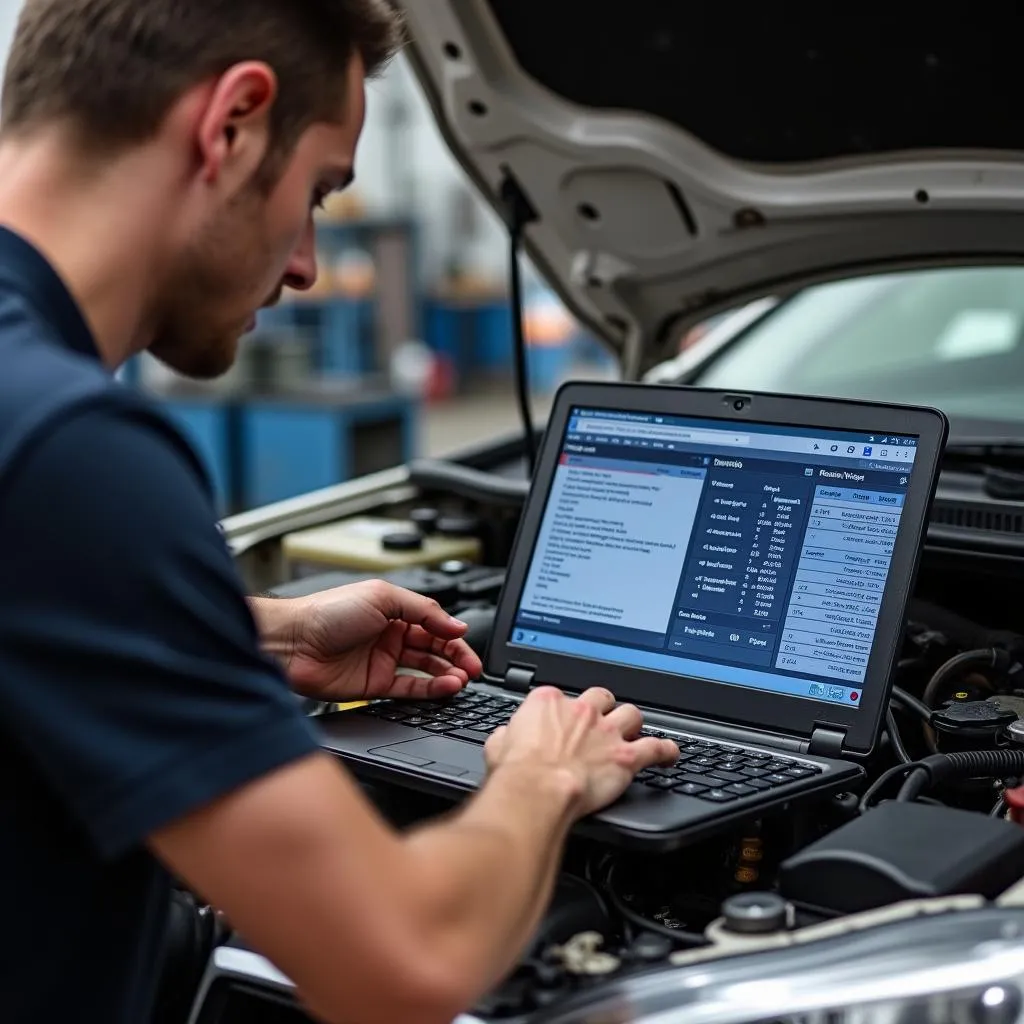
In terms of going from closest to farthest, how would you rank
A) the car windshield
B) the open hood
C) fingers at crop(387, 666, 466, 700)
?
fingers at crop(387, 666, 466, 700)
the open hood
the car windshield

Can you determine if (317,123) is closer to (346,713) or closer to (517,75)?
(346,713)

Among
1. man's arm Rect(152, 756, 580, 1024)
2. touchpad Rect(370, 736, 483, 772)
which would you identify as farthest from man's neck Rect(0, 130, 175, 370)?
touchpad Rect(370, 736, 483, 772)

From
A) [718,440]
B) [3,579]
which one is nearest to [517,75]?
[718,440]

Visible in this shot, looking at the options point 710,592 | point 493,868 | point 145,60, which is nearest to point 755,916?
point 493,868

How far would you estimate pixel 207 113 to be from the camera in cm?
89

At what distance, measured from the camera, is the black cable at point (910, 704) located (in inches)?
52.3

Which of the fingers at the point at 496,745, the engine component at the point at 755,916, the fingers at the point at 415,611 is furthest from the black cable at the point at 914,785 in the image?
the fingers at the point at 415,611

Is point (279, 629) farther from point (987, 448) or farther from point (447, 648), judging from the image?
point (987, 448)

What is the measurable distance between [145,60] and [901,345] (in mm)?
1591

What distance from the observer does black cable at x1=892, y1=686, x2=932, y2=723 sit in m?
1.33

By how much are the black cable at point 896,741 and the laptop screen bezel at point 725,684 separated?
0.23ft

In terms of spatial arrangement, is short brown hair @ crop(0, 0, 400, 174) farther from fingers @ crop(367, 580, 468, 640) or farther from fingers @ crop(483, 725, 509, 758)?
fingers @ crop(367, 580, 468, 640)

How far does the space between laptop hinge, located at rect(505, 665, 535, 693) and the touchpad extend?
0.55 ft

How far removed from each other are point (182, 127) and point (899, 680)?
3.11 feet
